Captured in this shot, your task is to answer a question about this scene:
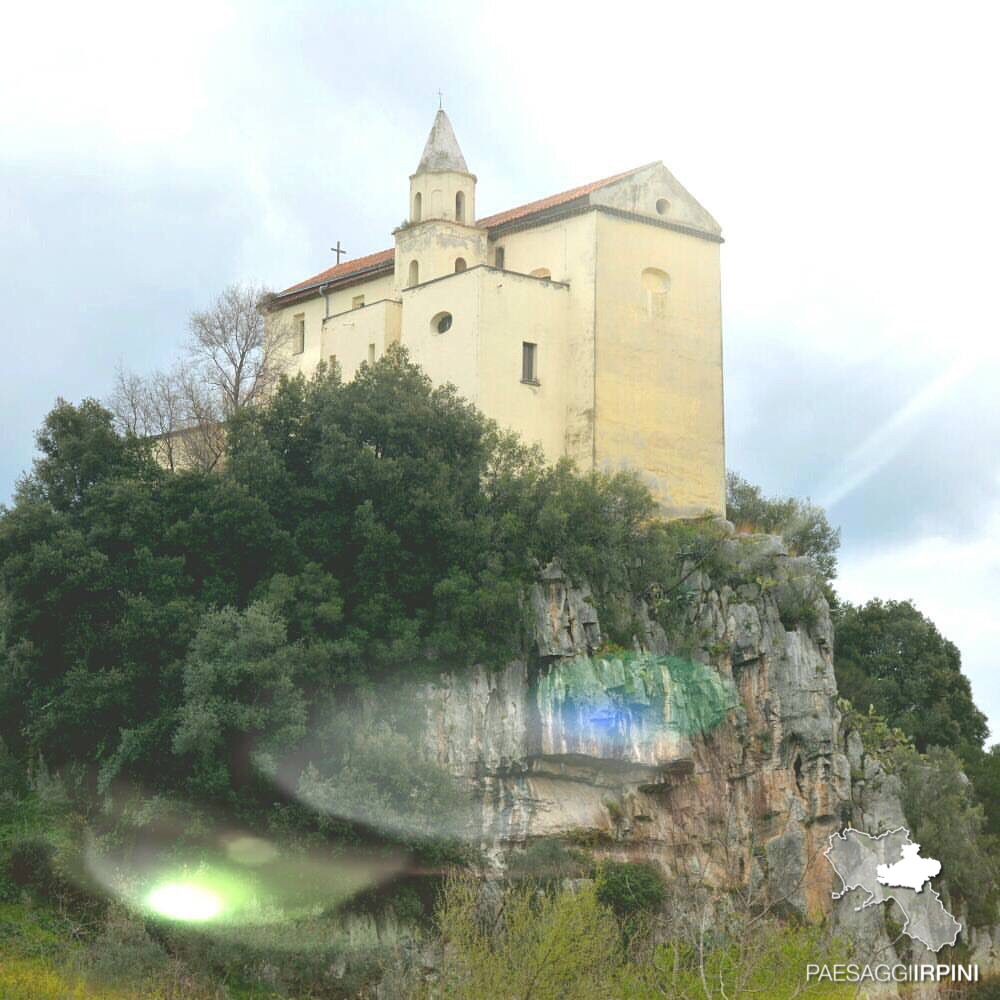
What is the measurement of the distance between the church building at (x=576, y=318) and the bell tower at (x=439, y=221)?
38 mm

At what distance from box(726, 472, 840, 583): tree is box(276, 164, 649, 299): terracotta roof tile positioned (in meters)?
10.6

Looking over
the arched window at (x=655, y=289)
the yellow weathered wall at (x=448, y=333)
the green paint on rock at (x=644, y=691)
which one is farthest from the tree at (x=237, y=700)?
the arched window at (x=655, y=289)

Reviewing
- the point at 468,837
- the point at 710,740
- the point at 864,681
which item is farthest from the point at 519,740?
the point at 864,681

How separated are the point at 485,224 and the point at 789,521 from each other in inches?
557

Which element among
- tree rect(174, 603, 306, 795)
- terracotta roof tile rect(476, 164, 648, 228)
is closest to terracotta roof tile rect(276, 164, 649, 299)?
terracotta roof tile rect(476, 164, 648, 228)

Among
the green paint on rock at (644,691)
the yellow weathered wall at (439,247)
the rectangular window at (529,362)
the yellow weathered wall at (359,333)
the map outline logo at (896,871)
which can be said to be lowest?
the map outline logo at (896,871)

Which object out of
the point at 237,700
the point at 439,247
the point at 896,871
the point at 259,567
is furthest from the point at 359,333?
the point at 896,871

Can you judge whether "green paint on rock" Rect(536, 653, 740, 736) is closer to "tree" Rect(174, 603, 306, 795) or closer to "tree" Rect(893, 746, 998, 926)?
"tree" Rect(174, 603, 306, 795)

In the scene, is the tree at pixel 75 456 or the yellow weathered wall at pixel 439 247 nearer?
the tree at pixel 75 456

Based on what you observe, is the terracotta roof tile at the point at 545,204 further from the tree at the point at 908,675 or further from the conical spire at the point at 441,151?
the tree at the point at 908,675

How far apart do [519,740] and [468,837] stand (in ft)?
9.47

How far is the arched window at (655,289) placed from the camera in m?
50.7

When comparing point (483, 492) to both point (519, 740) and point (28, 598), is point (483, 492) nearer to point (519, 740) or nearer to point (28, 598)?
point (519, 740)

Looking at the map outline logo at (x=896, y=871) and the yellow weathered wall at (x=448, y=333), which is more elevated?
the yellow weathered wall at (x=448, y=333)
